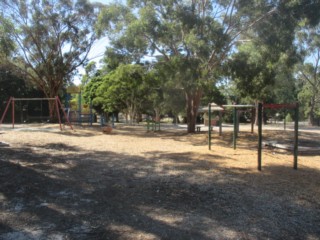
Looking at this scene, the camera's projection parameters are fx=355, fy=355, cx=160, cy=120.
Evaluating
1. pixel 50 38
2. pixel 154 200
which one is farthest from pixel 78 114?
pixel 154 200

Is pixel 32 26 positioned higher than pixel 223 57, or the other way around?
pixel 32 26

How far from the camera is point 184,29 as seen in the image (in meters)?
14.2

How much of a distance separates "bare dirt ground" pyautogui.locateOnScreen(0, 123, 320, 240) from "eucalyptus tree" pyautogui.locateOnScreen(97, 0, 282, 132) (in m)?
5.43

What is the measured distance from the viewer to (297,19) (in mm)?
13414

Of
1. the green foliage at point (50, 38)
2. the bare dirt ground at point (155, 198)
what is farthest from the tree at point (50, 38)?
the bare dirt ground at point (155, 198)

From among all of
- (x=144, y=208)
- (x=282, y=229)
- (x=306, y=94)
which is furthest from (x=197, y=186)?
(x=306, y=94)

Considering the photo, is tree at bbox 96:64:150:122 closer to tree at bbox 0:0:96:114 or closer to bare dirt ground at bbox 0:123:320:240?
tree at bbox 0:0:96:114

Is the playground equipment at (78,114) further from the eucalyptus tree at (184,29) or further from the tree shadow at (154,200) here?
the tree shadow at (154,200)

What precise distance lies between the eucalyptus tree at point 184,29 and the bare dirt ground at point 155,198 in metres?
5.43

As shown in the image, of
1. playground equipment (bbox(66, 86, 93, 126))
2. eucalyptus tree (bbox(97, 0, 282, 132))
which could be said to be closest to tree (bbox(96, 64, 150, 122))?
playground equipment (bbox(66, 86, 93, 126))

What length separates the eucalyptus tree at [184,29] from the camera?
13648 mm

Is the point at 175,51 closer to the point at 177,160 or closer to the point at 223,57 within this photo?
the point at 223,57

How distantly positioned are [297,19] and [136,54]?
764 cm

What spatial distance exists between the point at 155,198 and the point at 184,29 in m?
9.80
